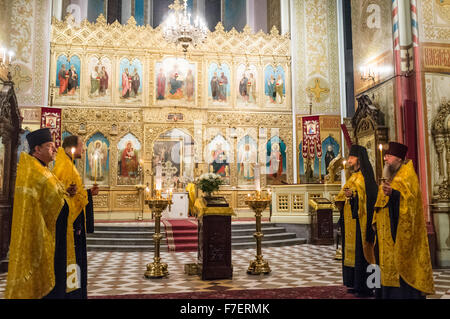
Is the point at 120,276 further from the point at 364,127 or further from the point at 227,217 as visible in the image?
the point at 364,127

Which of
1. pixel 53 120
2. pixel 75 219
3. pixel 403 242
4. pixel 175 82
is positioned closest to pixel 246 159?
pixel 175 82

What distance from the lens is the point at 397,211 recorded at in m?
4.12

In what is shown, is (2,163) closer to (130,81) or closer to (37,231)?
(37,231)

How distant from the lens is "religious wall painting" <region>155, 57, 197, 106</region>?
48.1 feet

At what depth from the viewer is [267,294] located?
5012 millimetres

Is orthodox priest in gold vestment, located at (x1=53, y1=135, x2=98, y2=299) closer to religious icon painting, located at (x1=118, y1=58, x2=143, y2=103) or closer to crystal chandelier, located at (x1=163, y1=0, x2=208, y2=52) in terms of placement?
crystal chandelier, located at (x1=163, y1=0, x2=208, y2=52)

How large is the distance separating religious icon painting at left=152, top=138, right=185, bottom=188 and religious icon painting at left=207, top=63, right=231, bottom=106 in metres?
2.01

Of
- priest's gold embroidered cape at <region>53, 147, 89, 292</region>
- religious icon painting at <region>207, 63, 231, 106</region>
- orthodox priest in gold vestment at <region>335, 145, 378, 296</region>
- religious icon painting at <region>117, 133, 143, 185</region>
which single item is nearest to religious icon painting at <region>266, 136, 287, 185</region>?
religious icon painting at <region>207, 63, 231, 106</region>

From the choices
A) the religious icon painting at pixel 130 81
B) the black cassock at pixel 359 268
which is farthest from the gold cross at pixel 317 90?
the black cassock at pixel 359 268

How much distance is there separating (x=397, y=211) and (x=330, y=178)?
7.51 m

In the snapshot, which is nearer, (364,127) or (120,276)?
(120,276)

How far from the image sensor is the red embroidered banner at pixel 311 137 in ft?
47.0

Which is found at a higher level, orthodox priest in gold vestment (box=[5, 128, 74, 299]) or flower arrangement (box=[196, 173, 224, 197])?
flower arrangement (box=[196, 173, 224, 197])
